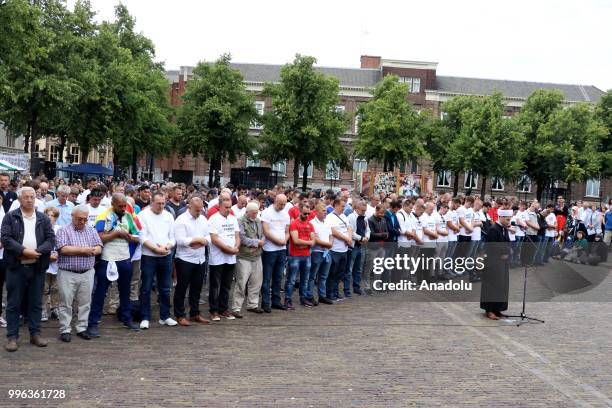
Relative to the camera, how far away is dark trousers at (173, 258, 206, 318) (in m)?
10.5

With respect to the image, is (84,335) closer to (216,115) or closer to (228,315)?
(228,315)

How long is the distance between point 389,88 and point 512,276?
4144 centimetres

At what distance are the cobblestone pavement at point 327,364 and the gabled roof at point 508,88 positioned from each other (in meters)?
61.8

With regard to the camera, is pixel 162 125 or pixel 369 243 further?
pixel 162 125

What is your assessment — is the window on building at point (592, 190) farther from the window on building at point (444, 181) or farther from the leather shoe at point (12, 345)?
the leather shoe at point (12, 345)

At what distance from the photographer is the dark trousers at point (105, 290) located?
9.55 meters

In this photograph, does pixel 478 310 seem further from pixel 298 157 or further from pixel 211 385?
pixel 298 157

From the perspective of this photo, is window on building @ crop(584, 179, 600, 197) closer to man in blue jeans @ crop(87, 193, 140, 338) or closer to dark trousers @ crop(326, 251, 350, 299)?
dark trousers @ crop(326, 251, 350, 299)

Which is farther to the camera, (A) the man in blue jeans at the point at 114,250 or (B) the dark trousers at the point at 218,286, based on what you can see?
(B) the dark trousers at the point at 218,286

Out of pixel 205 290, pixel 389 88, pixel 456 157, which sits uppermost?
pixel 389 88

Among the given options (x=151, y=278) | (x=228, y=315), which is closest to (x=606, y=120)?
(x=228, y=315)

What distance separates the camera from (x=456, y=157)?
55.6m

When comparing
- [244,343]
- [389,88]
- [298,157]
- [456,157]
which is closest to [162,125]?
[298,157]

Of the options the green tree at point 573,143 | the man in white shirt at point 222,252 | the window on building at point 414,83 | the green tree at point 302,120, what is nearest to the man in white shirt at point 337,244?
the man in white shirt at point 222,252
